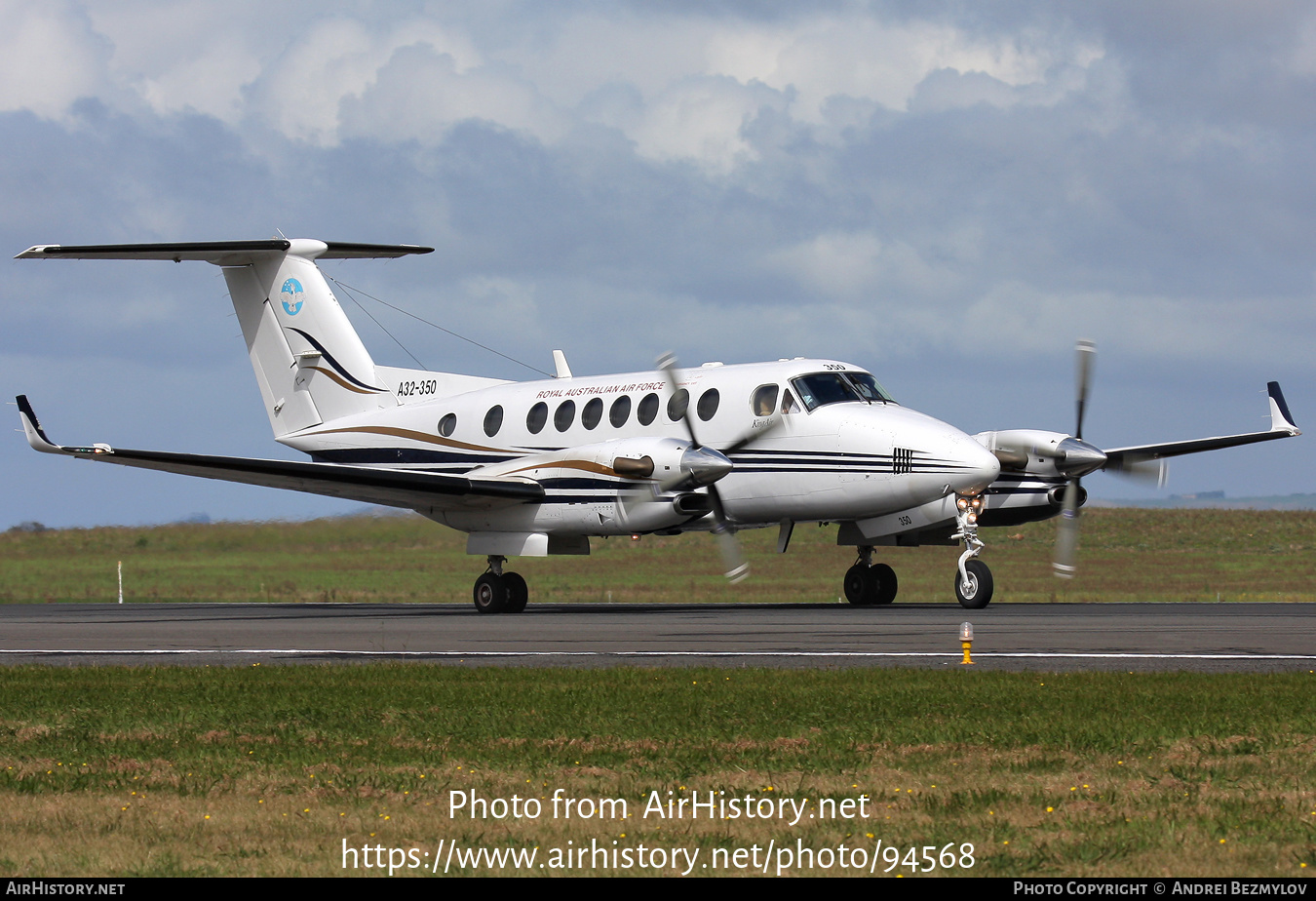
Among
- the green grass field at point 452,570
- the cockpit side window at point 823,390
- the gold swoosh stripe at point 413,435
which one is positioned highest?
the cockpit side window at point 823,390

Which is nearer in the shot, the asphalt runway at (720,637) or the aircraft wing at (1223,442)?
the asphalt runway at (720,637)

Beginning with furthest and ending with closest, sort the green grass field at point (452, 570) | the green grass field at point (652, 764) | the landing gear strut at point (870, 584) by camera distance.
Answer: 1. the green grass field at point (452, 570)
2. the landing gear strut at point (870, 584)
3. the green grass field at point (652, 764)

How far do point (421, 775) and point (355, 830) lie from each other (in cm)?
162

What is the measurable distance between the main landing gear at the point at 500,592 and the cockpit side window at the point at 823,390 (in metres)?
6.40

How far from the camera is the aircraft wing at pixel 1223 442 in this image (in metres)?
27.0

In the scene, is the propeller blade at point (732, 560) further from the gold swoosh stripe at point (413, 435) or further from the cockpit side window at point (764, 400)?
the gold swoosh stripe at point (413, 435)

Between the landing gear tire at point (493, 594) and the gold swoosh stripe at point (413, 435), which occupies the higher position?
the gold swoosh stripe at point (413, 435)

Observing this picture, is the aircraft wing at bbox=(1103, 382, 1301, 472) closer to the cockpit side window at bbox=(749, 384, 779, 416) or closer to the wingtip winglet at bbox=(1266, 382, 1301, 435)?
the wingtip winglet at bbox=(1266, 382, 1301, 435)

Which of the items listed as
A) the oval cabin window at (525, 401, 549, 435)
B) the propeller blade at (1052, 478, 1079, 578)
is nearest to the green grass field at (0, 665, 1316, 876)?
the propeller blade at (1052, 478, 1079, 578)

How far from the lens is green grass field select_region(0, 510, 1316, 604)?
34.9 meters

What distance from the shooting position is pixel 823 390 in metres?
25.2

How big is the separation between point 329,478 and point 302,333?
6.51m

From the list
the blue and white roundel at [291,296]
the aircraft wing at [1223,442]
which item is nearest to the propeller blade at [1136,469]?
the aircraft wing at [1223,442]

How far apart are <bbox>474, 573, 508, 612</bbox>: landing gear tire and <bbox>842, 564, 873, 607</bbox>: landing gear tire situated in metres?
6.65
